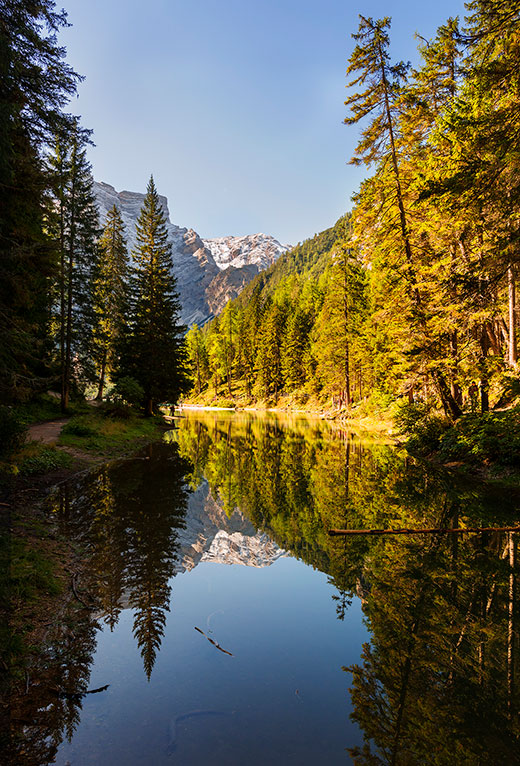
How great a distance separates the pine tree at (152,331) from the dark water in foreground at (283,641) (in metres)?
20.9

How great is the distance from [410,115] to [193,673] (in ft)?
72.4

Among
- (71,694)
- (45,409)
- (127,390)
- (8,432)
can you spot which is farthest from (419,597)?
(45,409)

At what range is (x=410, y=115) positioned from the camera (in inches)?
680

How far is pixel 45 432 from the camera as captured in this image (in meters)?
18.0

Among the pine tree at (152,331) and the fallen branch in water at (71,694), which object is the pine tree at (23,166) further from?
the pine tree at (152,331)

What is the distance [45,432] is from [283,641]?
17110 mm

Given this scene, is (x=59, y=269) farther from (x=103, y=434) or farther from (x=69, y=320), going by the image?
(x=69, y=320)

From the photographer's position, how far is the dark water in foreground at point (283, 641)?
3162 mm

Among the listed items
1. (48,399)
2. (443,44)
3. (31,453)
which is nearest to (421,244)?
(443,44)

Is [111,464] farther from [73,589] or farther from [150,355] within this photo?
[150,355]

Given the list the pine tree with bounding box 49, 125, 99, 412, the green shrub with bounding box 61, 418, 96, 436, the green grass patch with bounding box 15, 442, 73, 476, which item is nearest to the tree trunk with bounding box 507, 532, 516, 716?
the green grass patch with bounding box 15, 442, 73, 476

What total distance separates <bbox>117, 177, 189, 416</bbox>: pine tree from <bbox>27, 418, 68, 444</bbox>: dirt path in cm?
896

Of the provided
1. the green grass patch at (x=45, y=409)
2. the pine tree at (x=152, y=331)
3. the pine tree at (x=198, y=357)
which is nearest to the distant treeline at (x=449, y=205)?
the pine tree at (x=152, y=331)

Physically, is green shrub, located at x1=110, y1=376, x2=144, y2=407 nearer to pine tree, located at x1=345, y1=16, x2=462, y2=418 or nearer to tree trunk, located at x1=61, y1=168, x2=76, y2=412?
tree trunk, located at x1=61, y1=168, x2=76, y2=412
